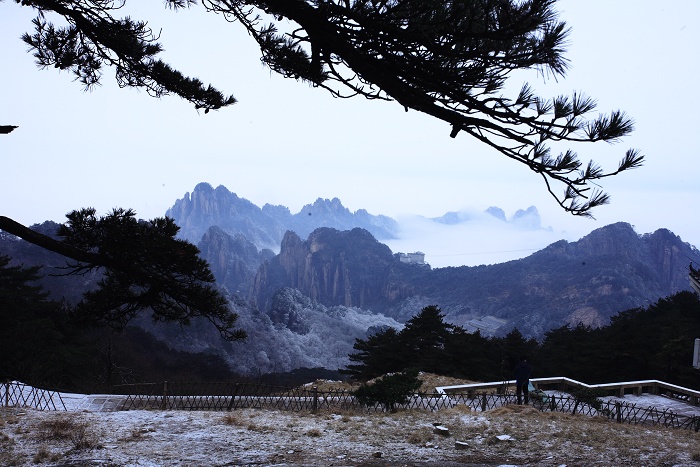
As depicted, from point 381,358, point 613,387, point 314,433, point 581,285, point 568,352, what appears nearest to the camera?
point 314,433

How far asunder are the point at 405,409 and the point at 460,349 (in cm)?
2402

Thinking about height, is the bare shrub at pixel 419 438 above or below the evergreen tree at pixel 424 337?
below

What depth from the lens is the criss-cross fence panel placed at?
11.6 m

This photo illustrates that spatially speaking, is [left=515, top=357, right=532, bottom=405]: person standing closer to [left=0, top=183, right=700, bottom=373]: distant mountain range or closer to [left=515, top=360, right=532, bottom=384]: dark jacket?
[left=515, top=360, right=532, bottom=384]: dark jacket

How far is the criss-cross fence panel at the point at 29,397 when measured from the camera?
38.1 ft

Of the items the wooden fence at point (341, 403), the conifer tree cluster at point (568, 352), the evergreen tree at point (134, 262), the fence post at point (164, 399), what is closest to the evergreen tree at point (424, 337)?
the conifer tree cluster at point (568, 352)

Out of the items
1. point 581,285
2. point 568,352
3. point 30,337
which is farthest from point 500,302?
point 30,337

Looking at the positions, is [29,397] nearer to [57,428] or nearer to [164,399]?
[164,399]

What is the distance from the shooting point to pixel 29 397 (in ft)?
39.8

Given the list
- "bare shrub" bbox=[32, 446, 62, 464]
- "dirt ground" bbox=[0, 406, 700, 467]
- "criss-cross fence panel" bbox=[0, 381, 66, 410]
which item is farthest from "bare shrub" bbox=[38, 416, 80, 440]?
"criss-cross fence panel" bbox=[0, 381, 66, 410]

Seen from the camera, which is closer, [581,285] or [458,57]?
[458,57]

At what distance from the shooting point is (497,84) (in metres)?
4.93

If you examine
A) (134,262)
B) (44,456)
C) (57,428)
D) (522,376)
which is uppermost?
(134,262)

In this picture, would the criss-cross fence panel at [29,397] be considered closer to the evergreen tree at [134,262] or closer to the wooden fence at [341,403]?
the wooden fence at [341,403]
